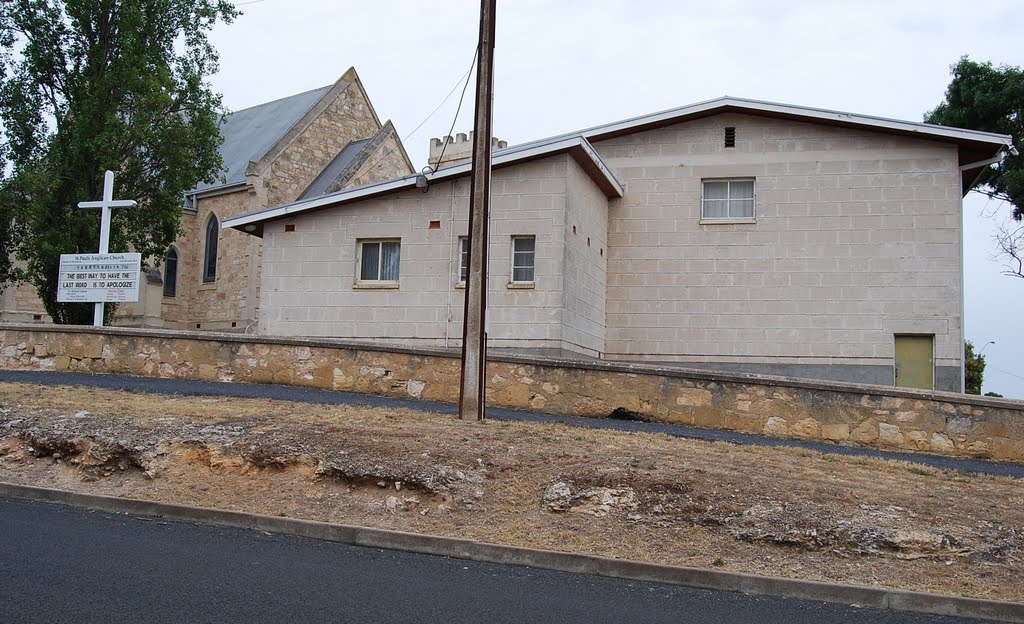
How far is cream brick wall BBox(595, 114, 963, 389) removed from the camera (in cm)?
2156

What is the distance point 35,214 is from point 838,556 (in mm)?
25134

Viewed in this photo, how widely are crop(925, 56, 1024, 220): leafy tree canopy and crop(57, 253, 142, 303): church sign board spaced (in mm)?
28935

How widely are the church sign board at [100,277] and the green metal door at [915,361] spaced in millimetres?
16338

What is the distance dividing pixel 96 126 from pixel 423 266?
12414mm

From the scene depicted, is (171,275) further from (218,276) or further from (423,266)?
(423,266)

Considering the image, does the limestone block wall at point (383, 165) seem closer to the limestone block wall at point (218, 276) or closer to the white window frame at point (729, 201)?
the limestone block wall at point (218, 276)

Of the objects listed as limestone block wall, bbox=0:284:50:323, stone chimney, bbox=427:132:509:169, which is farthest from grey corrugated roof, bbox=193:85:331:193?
limestone block wall, bbox=0:284:50:323

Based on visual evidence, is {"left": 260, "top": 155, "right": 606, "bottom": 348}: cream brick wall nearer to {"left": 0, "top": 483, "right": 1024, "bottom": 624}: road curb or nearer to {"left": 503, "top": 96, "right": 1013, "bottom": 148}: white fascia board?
{"left": 503, "top": 96, "right": 1013, "bottom": 148}: white fascia board

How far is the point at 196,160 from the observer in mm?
29828

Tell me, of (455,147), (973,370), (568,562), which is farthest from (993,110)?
(568,562)

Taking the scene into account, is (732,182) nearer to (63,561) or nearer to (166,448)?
(166,448)

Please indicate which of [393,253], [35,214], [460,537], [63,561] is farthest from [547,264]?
[35,214]

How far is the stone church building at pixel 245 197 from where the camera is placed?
3562 centimetres

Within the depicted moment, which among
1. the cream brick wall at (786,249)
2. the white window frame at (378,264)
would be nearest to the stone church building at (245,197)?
the white window frame at (378,264)
